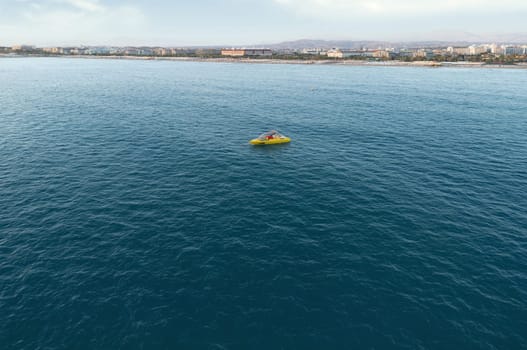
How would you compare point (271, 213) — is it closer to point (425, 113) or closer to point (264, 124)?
point (264, 124)

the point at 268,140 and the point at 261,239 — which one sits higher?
the point at 268,140

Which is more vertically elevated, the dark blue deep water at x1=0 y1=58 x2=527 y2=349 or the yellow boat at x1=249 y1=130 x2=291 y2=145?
the yellow boat at x1=249 y1=130 x2=291 y2=145

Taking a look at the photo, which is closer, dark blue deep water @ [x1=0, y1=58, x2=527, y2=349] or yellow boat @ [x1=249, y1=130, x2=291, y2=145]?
dark blue deep water @ [x1=0, y1=58, x2=527, y2=349]

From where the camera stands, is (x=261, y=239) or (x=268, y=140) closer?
(x=261, y=239)

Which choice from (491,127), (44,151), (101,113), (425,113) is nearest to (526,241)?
(491,127)

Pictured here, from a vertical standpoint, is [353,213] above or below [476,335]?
above

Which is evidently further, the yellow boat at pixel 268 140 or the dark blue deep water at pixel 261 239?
the yellow boat at pixel 268 140

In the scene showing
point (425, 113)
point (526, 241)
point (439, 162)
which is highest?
point (425, 113)

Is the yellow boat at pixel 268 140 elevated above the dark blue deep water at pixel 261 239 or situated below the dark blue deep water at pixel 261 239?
above
